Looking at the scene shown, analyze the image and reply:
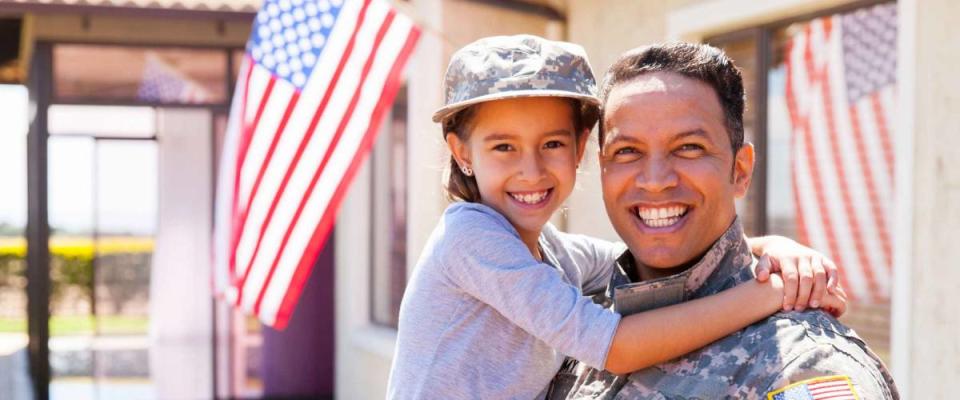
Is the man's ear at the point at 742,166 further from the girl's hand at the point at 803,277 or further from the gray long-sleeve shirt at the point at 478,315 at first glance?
the gray long-sleeve shirt at the point at 478,315

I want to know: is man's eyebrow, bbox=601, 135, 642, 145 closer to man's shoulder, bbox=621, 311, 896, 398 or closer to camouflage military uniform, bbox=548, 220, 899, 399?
camouflage military uniform, bbox=548, 220, 899, 399

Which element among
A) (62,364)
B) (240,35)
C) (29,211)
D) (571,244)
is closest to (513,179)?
(571,244)

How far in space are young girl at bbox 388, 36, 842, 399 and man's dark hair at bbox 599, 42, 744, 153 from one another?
1.03 ft

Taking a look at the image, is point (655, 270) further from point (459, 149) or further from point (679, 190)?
point (459, 149)

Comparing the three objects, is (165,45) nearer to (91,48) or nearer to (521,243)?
(91,48)

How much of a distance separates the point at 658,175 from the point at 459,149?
72 cm

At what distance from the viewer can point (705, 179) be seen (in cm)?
168

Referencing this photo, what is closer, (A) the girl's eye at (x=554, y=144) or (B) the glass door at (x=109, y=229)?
(A) the girl's eye at (x=554, y=144)

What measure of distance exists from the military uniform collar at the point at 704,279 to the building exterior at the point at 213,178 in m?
2.67

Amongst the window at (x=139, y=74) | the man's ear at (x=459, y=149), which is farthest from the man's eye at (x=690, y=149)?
the window at (x=139, y=74)

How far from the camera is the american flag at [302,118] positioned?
4.12 m

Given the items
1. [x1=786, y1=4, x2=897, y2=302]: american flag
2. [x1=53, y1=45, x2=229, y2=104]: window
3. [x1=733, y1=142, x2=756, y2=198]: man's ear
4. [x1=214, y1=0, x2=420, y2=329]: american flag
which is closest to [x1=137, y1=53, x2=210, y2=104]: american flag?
[x1=53, y1=45, x2=229, y2=104]: window

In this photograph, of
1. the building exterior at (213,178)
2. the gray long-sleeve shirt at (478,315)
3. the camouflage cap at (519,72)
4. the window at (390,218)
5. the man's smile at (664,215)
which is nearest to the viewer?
the man's smile at (664,215)

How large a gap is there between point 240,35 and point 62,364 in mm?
4447
